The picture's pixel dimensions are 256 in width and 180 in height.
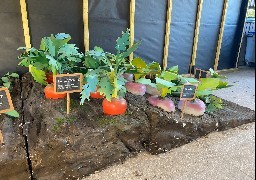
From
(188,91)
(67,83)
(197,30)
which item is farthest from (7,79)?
(197,30)

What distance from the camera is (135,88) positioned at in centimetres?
192

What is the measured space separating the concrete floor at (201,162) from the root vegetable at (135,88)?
0.60m

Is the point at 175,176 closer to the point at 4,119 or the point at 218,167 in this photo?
the point at 218,167

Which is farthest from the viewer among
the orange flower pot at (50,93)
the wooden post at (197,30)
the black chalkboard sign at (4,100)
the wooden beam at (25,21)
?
the wooden post at (197,30)

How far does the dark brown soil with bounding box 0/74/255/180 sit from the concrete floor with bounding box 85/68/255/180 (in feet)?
0.23

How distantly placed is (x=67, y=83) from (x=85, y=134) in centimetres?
37

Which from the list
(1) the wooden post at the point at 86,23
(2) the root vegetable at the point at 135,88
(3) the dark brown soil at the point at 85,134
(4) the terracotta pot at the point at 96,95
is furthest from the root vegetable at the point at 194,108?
(1) the wooden post at the point at 86,23

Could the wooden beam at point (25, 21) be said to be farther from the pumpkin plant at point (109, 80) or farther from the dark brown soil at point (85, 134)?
the pumpkin plant at point (109, 80)

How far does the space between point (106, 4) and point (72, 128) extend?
1.93 m

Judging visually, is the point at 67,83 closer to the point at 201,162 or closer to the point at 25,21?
the point at 201,162

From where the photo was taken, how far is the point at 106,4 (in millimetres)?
2732

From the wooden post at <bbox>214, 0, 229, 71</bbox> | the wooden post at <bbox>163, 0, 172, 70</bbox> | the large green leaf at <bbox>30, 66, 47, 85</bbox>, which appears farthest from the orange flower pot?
the wooden post at <bbox>214, 0, 229, 71</bbox>

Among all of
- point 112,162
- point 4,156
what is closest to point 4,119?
point 4,156

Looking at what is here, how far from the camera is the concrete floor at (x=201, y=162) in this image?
1.37 meters
